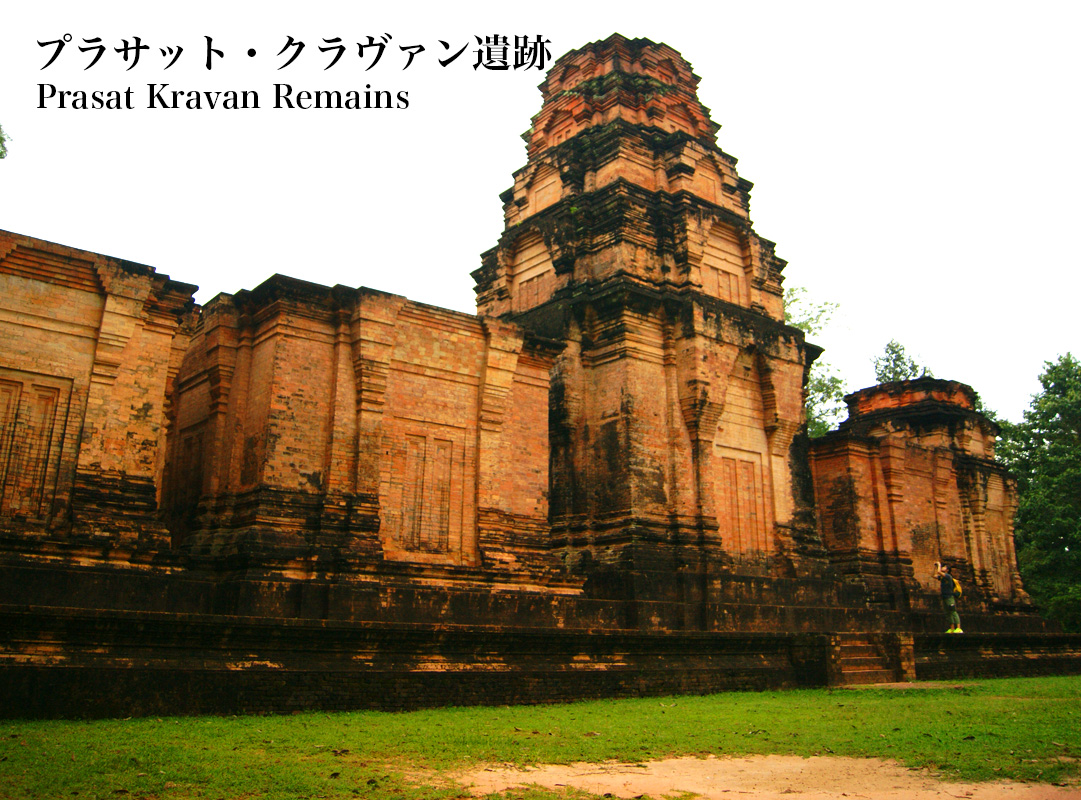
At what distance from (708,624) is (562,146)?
12.1m

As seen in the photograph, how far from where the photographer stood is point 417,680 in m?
11.1

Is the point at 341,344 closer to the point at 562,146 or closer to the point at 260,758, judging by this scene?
the point at 260,758

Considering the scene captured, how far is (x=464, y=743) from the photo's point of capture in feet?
27.0

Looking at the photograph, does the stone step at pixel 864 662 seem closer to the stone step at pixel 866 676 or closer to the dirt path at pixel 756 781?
the stone step at pixel 866 676

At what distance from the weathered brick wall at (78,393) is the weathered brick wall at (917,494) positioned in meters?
17.4

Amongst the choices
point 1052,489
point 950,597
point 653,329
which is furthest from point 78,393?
point 1052,489

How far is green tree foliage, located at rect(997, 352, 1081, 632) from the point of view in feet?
102

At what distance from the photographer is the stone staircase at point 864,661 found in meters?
15.7

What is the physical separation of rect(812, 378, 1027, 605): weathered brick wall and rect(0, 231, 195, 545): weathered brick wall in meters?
17.4

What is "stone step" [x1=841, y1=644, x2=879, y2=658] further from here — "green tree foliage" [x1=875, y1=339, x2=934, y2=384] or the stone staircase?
"green tree foliage" [x1=875, y1=339, x2=934, y2=384]

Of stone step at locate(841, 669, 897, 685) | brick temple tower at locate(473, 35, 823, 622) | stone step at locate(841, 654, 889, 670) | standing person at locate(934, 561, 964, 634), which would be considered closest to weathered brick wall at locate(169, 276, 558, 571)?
brick temple tower at locate(473, 35, 823, 622)

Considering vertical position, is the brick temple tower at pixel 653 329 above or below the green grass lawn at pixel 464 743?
above

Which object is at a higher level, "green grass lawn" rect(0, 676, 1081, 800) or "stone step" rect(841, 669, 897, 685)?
"stone step" rect(841, 669, 897, 685)

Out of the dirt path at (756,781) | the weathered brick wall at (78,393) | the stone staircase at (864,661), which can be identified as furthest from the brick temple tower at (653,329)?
the dirt path at (756,781)
